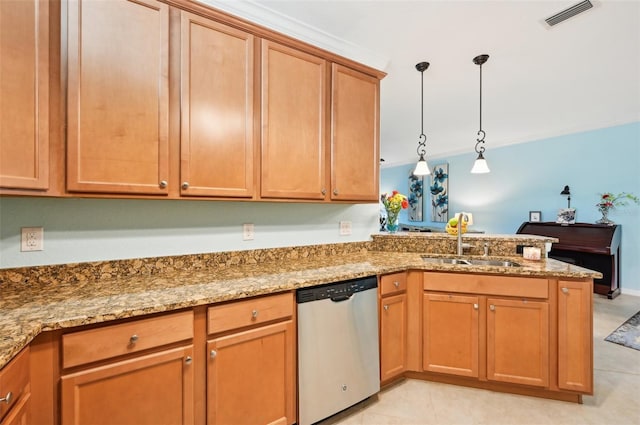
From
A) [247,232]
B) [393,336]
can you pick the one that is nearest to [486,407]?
[393,336]

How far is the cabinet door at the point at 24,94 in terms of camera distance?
1.17 meters

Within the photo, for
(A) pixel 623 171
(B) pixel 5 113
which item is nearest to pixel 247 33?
(B) pixel 5 113

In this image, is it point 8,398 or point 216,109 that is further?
point 216,109

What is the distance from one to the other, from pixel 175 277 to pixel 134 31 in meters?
1.30

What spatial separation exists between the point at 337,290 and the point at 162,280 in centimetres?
98

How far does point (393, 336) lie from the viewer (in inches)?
79.8

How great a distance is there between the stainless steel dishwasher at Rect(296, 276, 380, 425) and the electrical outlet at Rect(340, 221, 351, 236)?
74cm

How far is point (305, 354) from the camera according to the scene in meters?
1.61

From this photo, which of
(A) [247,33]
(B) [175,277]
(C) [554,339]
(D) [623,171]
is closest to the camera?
(B) [175,277]

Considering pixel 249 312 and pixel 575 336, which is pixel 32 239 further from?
pixel 575 336

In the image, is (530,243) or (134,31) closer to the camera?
(134,31)

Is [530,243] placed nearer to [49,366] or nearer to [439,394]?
[439,394]

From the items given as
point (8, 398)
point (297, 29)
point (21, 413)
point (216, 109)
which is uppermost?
point (297, 29)

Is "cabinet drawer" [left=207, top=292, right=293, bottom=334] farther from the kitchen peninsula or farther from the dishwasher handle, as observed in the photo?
the dishwasher handle
